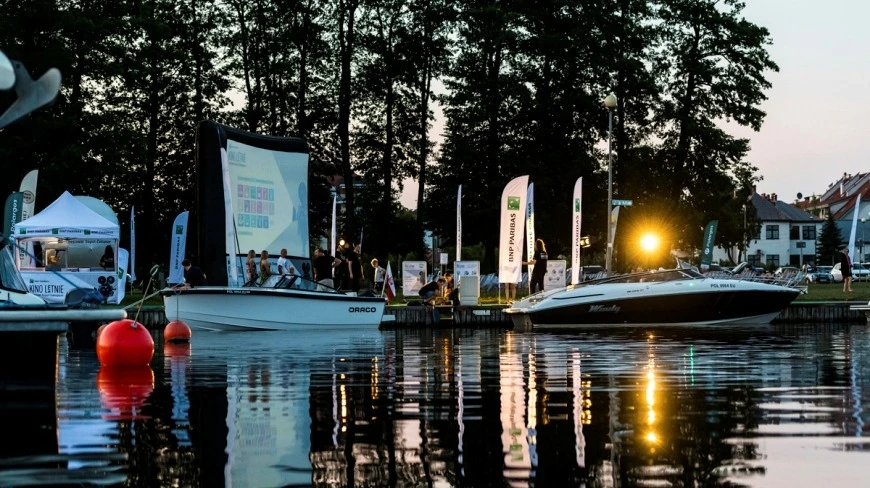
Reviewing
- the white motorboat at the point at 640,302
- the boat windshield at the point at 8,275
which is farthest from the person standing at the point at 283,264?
the boat windshield at the point at 8,275

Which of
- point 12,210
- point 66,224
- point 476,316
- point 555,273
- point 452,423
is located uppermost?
point 12,210

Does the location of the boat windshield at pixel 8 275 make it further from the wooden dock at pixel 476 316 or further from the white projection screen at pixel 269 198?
the wooden dock at pixel 476 316

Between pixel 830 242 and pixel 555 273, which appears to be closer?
pixel 555 273

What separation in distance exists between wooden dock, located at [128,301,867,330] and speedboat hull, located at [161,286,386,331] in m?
3.66

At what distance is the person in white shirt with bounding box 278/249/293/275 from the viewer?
34500mm

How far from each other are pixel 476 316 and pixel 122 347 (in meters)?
21.4

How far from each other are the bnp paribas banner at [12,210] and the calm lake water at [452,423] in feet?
77.8

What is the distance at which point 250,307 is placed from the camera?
106 ft

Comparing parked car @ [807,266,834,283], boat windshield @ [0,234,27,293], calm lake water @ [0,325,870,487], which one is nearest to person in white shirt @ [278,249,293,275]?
calm lake water @ [0,325,870,487]

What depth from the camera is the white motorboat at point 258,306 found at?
32.0 meters

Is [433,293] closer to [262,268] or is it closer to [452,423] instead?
[262,268]

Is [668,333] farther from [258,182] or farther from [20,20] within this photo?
[20,20]

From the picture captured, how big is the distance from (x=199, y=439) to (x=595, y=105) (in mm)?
55708

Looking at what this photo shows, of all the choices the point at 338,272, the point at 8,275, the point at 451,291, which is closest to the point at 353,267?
the point at 338,272
